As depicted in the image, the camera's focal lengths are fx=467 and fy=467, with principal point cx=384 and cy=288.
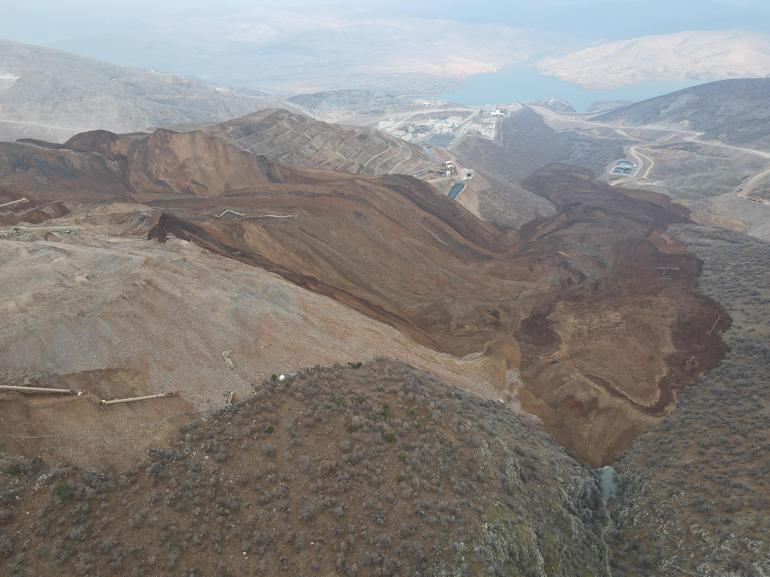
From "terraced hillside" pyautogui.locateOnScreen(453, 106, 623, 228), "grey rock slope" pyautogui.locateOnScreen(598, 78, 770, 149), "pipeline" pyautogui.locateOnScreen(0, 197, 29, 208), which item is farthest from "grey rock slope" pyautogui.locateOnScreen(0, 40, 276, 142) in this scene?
"grey rock slope" pyautogui.locateOnScreen(598, 78, 770, 149)

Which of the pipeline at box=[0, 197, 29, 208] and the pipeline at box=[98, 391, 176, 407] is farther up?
the pipeline at box=[0, 197, 29, 208]

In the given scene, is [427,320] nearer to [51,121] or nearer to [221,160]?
[221,160]

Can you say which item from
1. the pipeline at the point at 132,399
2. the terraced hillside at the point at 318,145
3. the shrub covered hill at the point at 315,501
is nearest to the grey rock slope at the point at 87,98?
the terraced hillside at the point at 318,145

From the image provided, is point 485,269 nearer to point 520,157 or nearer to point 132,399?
point 132,399

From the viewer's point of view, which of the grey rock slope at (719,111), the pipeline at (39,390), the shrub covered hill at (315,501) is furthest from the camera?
the grey rock slope at (719,111)

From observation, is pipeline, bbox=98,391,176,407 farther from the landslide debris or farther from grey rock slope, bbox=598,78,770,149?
grey rock slope, bbox=598,78,770,149

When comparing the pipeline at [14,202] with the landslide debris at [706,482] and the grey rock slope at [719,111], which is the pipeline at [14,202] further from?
the grey rock slope at [719,111]
